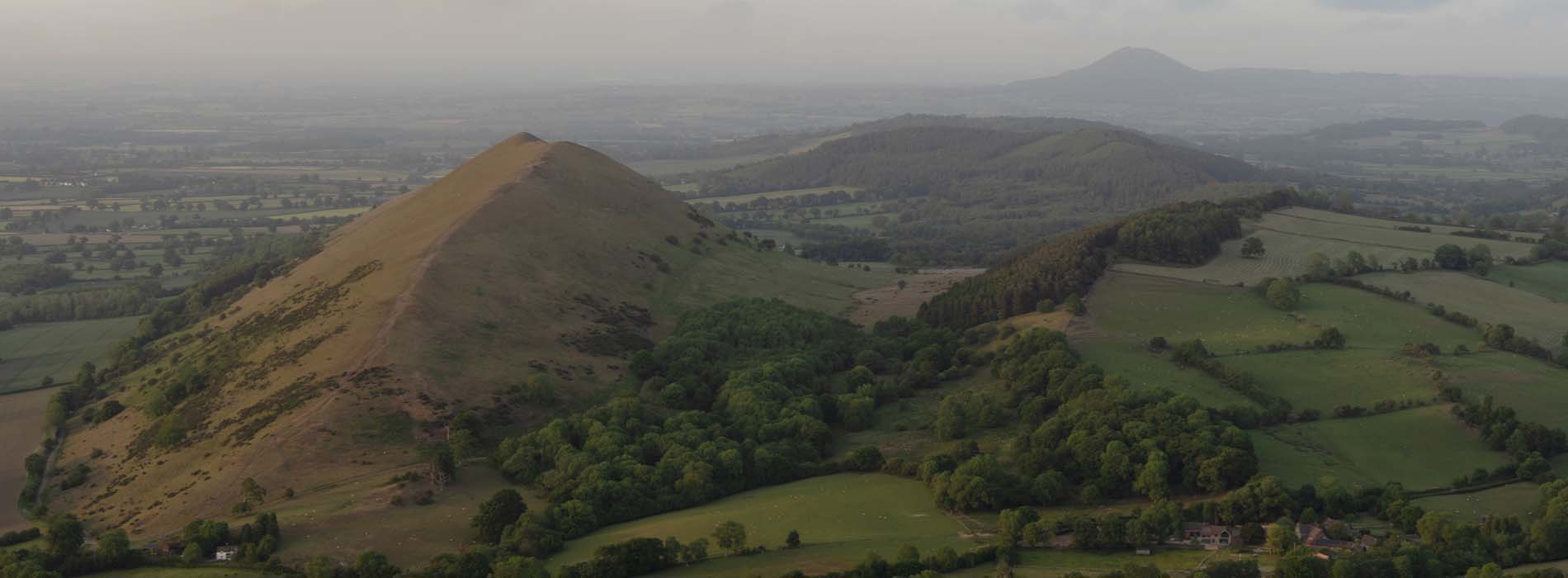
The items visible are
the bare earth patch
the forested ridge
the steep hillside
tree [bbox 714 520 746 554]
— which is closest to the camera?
tree [bbox 714 520 746 554]

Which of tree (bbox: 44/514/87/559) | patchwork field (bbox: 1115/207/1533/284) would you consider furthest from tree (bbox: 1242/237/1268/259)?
tree (bbox: 44/514/87/559)

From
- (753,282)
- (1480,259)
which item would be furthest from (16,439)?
(1480,259)

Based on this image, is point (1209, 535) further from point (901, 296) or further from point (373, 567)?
point (901, 296)

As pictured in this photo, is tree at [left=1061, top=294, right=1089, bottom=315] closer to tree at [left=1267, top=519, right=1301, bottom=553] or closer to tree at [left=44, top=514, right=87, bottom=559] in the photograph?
tree at [left=1267, top=519, right=1301, bottom=553]

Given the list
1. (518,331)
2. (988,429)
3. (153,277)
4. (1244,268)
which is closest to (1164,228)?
(1244,268)

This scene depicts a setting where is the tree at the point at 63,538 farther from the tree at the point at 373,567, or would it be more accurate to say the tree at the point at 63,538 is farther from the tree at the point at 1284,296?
the tree at the point at 1284,296

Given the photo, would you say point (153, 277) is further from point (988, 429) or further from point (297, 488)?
point (988, 429)
